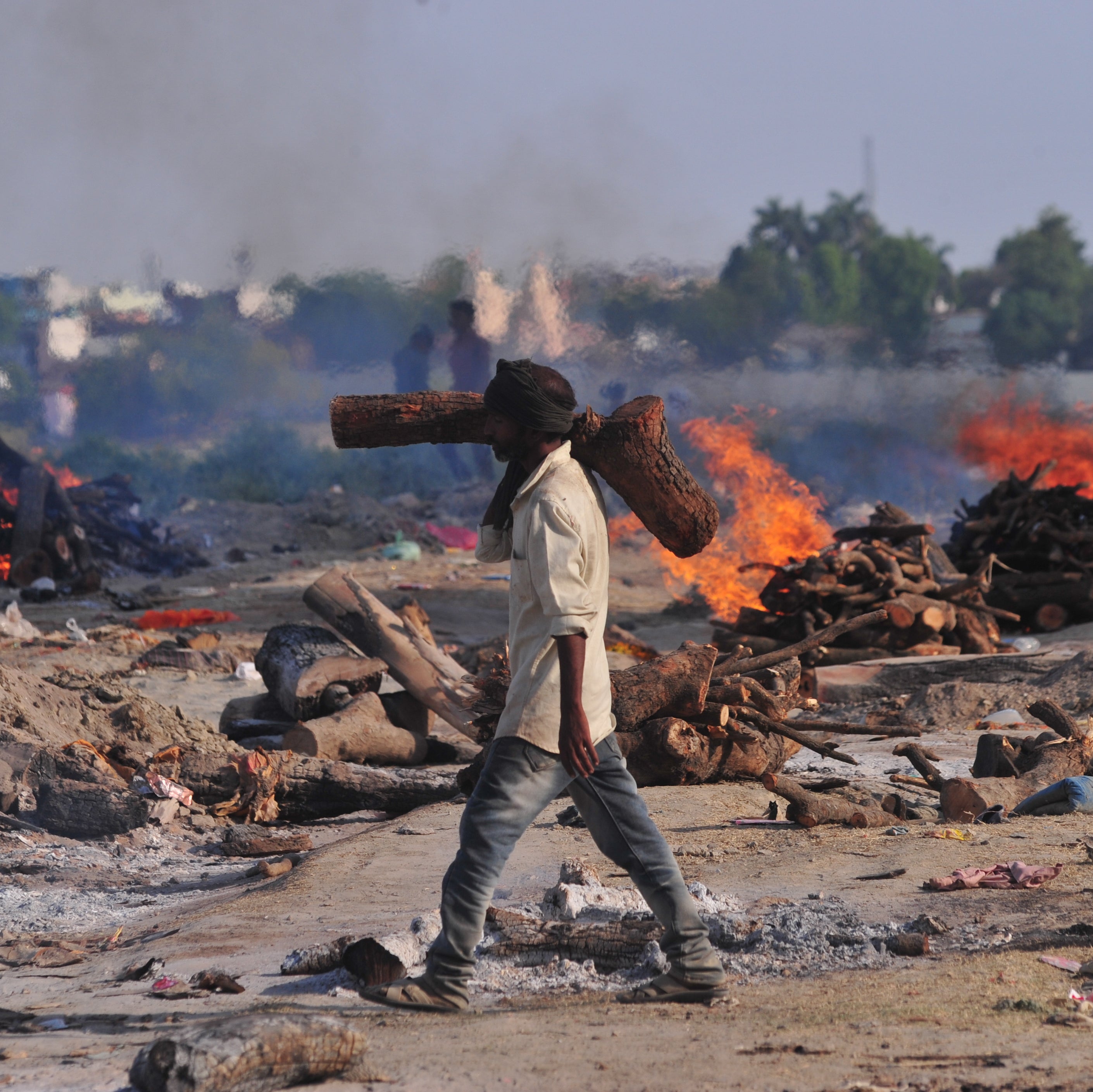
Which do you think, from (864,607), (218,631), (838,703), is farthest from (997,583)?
(218,631)

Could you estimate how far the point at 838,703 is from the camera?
32.4 ft

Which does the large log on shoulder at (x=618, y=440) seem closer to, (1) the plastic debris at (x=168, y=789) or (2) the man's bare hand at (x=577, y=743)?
(2) the man's bare hand at (x=577, y=743)

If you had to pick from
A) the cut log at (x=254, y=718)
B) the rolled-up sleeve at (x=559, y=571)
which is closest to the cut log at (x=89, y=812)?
the cut log at (x=254, y=718)

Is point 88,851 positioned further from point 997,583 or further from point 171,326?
point 171,326

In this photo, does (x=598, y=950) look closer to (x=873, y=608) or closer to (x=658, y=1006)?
(x=658, y=1006)

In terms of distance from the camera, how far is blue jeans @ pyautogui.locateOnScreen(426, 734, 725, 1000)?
10.7ft

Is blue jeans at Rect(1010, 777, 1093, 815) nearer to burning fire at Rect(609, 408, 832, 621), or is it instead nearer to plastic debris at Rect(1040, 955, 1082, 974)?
plastic debris at Rect(1040, 955, 1082, 974)

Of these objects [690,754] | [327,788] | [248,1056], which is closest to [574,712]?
[248,1056]

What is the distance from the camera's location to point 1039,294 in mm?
26406

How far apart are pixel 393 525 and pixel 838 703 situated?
51.8ft

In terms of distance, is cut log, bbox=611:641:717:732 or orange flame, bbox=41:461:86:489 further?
orange flame, bbox=41:461:86:489

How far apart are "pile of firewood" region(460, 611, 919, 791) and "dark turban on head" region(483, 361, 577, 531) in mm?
3001

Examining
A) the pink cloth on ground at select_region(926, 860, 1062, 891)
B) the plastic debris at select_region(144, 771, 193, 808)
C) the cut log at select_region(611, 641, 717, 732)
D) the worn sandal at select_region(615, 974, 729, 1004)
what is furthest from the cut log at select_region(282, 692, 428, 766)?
the worn sandal at select_region(615, 974, 729, 1004)

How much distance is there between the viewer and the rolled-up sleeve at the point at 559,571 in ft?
10.5
